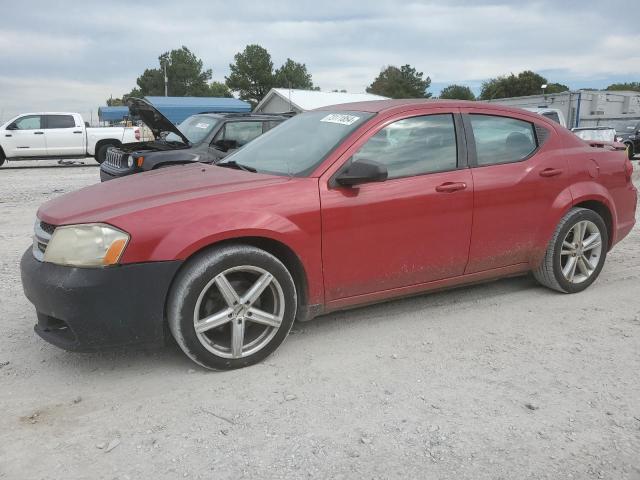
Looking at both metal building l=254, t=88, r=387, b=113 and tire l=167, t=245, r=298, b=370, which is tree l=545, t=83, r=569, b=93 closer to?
metal building l=254, t=88, r=387, b=113

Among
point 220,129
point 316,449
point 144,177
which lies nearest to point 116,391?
point 316,449

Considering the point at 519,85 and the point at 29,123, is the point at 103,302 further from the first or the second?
the point at 519,85

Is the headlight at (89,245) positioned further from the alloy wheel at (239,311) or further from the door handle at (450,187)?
the door handle at (450,187)

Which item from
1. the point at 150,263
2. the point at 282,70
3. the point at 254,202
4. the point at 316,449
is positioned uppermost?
the point at 282,70

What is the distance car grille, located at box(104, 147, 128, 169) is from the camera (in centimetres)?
806

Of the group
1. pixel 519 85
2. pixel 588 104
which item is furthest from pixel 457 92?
pixel 588 104

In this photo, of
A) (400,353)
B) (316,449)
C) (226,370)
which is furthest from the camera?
(400,353)

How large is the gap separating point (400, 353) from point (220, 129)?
6252 mm

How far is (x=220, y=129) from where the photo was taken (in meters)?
8.75

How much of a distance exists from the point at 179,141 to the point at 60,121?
33.1 feet

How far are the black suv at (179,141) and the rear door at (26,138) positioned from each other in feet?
30.6

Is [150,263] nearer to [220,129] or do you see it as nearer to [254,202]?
[254,202]

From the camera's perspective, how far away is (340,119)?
3869mm

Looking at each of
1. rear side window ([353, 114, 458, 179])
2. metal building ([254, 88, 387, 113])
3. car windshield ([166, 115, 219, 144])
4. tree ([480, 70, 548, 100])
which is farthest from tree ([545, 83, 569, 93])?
rear side window ([353, 114, 458, 179])
